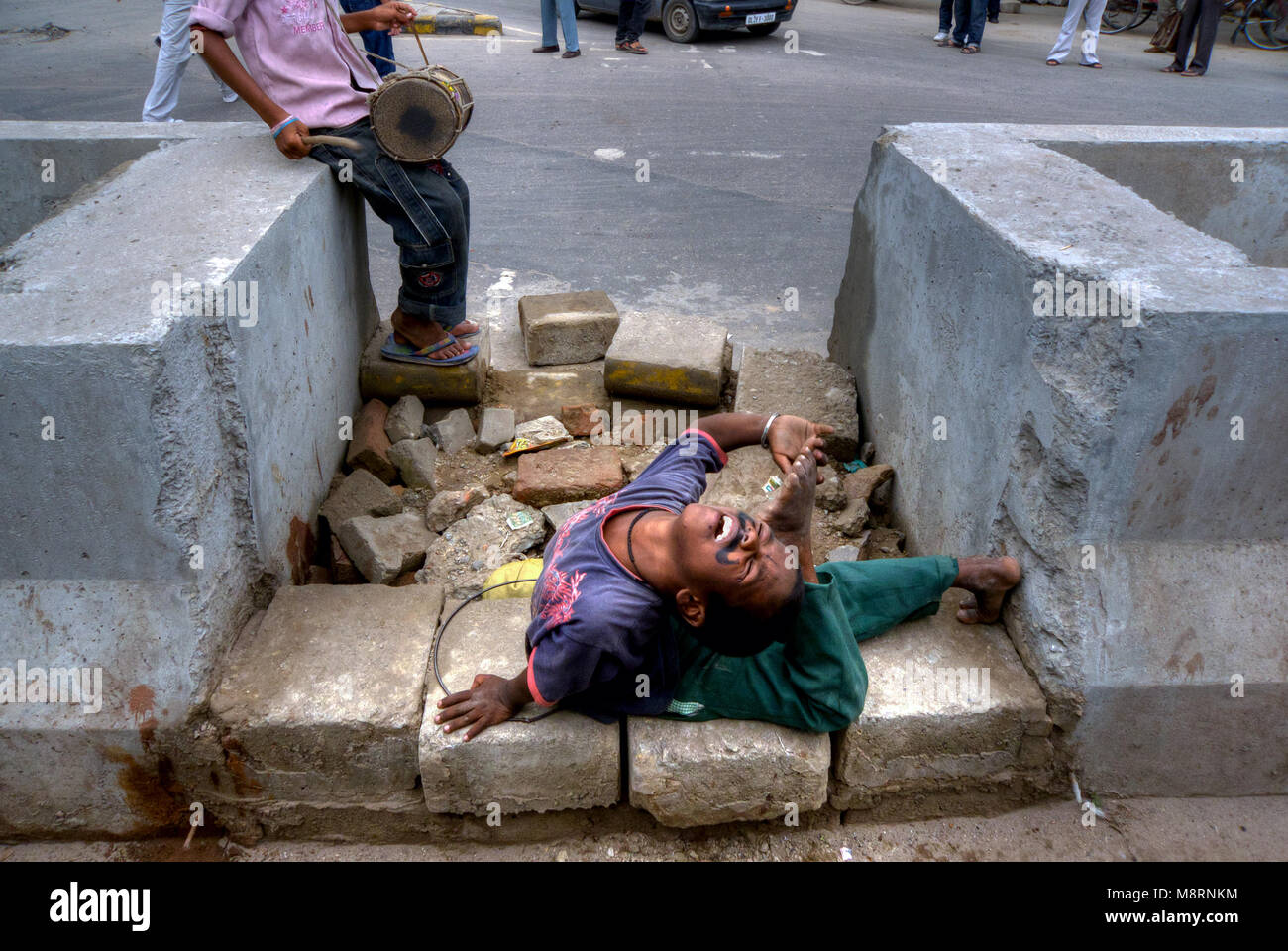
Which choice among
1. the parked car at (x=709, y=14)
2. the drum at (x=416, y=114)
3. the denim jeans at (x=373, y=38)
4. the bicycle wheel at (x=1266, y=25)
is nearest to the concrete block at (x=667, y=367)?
the drum at (x=416, y=114)

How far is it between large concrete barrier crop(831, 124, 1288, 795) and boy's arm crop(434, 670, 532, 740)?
135 cm

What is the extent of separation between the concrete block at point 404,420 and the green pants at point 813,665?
6.20ft

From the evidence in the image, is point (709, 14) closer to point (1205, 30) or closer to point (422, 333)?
point (1205, 30)

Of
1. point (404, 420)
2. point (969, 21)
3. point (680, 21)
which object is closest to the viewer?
point (404, 420)

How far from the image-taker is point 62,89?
364 inches

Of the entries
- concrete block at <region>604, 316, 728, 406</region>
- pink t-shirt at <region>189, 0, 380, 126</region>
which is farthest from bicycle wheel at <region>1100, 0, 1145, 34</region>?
pink t-shirt at <region>189, 0, 380, 126</region>

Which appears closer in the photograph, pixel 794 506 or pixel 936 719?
pixel 794 506

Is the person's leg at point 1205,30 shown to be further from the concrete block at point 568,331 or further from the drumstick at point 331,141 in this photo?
the drumstick at point 331,141

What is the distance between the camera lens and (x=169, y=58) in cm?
627

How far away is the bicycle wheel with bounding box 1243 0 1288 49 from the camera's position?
1293 cm

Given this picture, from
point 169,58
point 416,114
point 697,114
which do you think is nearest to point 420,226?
point 416,114

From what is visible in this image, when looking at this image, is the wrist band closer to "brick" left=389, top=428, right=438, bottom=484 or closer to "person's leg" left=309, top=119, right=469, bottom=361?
"brick" left=389, top=428, right=438, bottom=484

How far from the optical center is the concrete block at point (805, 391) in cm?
389

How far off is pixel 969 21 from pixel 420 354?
34.3 ft
